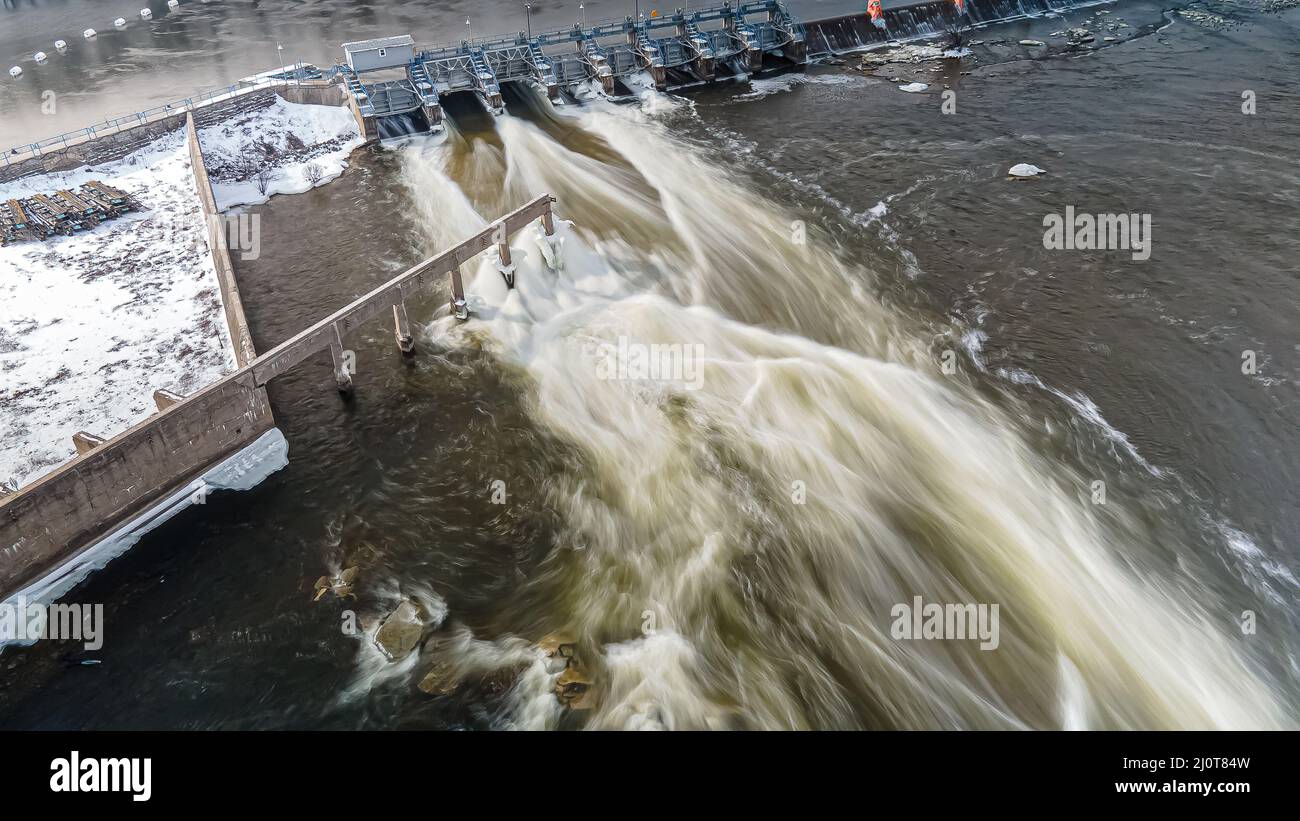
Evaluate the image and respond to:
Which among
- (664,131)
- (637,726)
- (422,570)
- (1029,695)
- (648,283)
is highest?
(664,131)

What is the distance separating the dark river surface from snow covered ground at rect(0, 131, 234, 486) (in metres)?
2.96

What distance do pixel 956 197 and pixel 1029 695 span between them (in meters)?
28.1

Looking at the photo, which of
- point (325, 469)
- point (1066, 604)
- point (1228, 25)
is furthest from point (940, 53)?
point (325, 469)

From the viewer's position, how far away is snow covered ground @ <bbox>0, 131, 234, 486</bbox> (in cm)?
2539

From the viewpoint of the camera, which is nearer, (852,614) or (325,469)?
(852,614)

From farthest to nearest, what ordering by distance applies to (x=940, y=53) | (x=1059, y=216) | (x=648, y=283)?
(x=940, y=53), (x=1059, y=216), (x=648, y=283)

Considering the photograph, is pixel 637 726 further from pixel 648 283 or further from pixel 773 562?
pixel 648 283

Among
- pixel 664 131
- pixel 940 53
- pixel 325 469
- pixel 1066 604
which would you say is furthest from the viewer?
pixel 940 53

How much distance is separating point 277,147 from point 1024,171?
138 ft

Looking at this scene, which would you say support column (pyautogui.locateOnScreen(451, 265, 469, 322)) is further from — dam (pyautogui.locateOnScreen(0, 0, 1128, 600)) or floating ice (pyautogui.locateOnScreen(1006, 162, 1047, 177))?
floating ice (pyautogui.locateOnScreen(1006, 162, 1047, 177))

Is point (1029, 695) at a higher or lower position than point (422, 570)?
lower

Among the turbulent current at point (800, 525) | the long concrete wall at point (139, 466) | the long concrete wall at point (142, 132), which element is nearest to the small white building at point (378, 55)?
the long concrete wall at point (142, 132)

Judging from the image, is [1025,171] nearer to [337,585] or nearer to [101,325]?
[337,585]

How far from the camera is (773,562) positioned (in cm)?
2050
